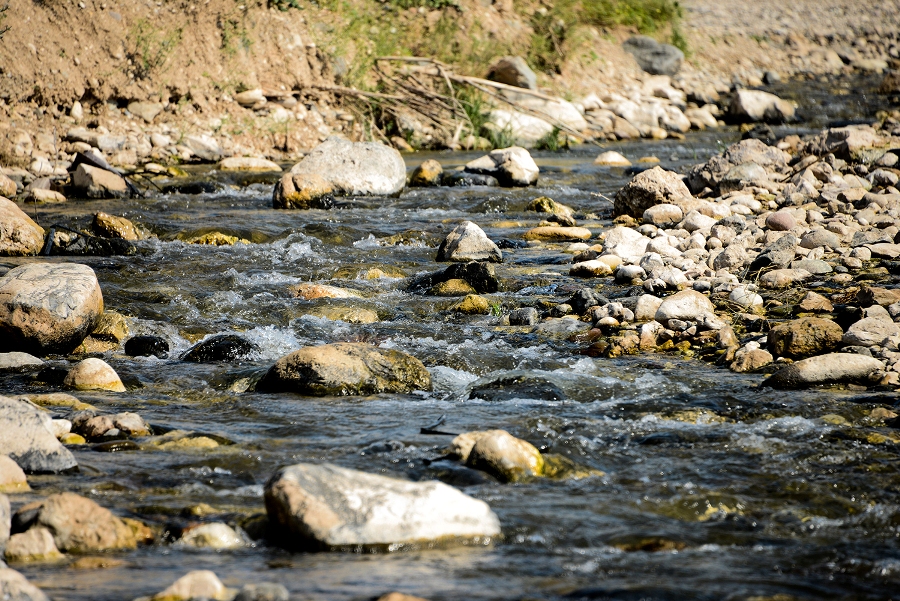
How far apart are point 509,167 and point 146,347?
666 centimetres

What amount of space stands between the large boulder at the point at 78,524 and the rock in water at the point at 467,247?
501 centimetres

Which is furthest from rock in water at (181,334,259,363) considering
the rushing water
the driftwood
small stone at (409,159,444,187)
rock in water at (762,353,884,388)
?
the driftwood

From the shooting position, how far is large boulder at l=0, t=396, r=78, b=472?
139 inches

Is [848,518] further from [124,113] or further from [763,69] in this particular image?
[763,69]

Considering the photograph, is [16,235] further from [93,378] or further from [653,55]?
[653,55]

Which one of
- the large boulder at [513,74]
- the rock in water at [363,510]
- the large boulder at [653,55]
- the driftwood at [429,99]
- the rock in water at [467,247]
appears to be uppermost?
the large boulder at [653,55]

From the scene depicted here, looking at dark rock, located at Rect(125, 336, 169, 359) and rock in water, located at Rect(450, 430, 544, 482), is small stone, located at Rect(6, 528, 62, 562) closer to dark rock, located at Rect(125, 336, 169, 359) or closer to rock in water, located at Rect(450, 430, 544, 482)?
rock in water, located at Rect(450, 430, 544, 482)

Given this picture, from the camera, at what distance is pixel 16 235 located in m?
7.65

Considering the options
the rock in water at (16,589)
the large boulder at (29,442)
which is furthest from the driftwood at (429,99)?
the rock in water at (16,589)

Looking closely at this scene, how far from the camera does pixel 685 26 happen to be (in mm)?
25328

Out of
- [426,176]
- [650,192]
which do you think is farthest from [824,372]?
[426,176]

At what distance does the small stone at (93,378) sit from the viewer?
482 cm

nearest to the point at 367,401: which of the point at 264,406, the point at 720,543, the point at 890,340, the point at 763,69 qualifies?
the point at 264,406

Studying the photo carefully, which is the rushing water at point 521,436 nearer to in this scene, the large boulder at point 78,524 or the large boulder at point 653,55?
the large boulder at point 78,524
